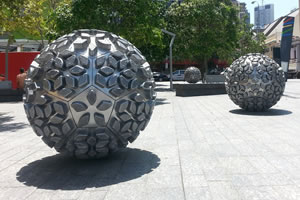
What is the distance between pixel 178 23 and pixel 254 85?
20.5m

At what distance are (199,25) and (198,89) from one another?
10.2 meters

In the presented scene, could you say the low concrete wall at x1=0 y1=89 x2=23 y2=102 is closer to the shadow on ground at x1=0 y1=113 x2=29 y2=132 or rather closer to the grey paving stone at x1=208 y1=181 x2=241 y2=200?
the shadow on ground at x1=0 y1=113 x2=29 y2=132

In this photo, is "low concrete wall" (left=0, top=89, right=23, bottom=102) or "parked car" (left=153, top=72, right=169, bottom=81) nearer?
"low concrete wall" (left=0, top=89, right=23, bottom=102)

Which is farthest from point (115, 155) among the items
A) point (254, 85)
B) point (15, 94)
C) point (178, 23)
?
point (178, 23)

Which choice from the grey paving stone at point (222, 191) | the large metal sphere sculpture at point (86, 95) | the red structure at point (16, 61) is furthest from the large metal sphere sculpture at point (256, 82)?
the red structure at point (16, 61)

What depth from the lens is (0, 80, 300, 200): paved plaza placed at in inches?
160

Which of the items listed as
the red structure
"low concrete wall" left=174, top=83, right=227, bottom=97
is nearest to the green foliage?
the red structure

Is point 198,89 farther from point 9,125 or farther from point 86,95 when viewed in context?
point 86,95

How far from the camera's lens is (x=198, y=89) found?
21.4 meters

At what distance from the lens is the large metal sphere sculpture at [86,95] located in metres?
4.61

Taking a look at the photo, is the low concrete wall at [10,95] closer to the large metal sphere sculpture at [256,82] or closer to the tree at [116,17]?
the tree at [116,17]

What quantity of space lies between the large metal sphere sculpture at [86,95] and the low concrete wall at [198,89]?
16.0m

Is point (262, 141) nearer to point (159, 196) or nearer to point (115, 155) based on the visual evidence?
point (115, 155)

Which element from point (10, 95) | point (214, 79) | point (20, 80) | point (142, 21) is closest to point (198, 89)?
point (214, 79)
